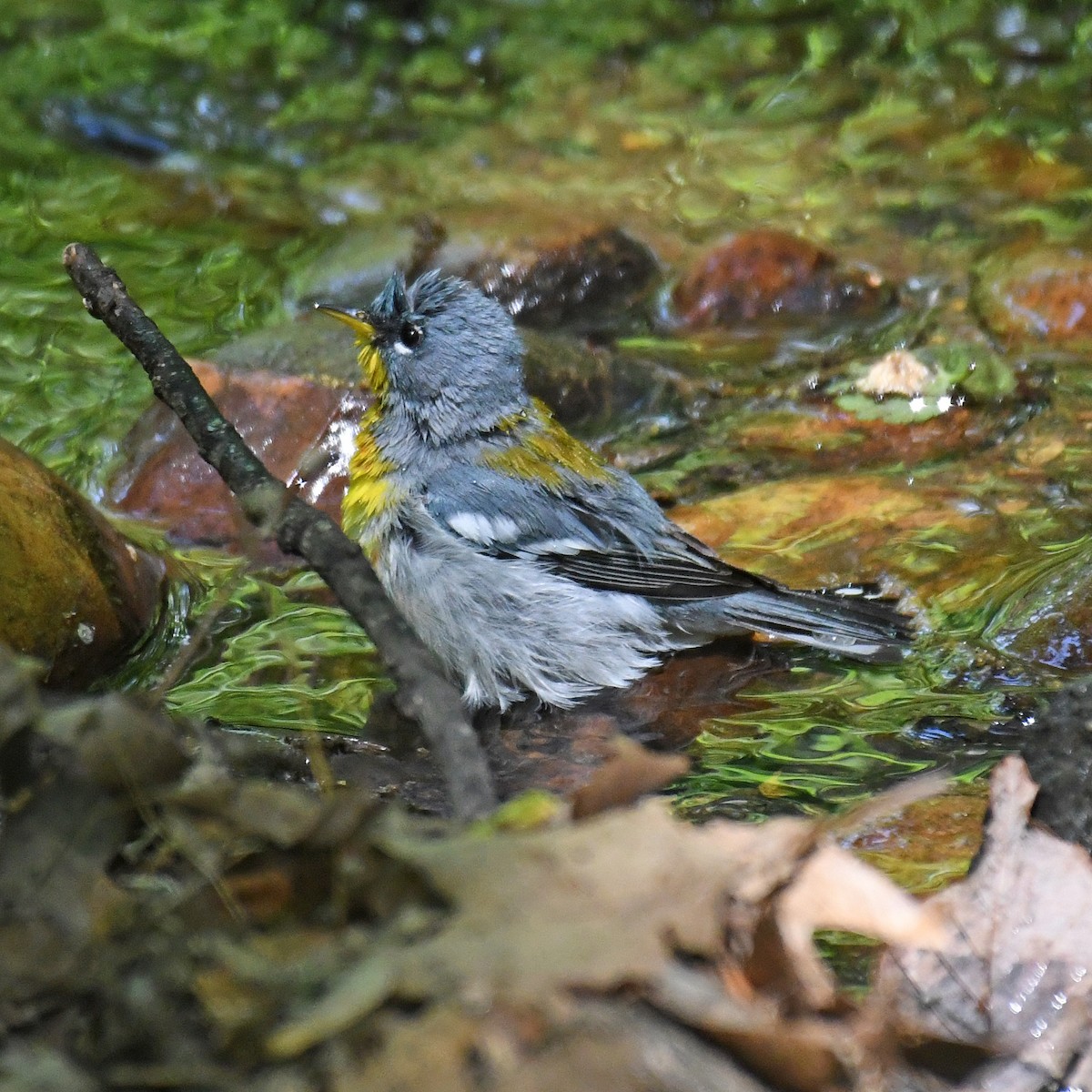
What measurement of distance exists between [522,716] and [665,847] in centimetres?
270

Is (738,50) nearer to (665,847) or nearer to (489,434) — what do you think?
(489,434)

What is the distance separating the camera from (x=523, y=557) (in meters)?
4.76

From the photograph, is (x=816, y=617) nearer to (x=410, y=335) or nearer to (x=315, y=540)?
(x=410, y=335)

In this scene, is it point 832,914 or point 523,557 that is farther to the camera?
point 523,557

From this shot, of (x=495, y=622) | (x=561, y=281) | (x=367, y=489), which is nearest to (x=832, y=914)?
(x=495, y=622)

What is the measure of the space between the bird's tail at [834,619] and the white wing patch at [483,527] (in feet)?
2.44

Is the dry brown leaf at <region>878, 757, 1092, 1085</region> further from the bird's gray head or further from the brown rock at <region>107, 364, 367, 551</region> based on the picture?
the brown rock at <region>107, 364, 367, 551</region>

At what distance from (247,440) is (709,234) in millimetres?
2618

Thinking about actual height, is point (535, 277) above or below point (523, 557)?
above

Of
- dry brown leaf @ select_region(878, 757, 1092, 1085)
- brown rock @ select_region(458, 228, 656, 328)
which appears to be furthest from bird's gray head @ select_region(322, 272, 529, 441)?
dry brown leaf @ select_region(878, 757, 1092, 1085)

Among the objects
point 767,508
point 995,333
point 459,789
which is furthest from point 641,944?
point 995,333

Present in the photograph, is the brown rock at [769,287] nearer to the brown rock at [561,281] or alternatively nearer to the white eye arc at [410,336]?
the brown rock at [561,281]

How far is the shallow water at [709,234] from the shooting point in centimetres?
428

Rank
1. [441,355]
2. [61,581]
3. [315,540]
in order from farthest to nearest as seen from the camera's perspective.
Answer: [441,355], [61,581], [315,540]
